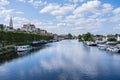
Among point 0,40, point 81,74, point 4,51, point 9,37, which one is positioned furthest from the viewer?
point 9,37

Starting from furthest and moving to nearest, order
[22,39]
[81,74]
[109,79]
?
[22,39]
[81,74]
[109,79]

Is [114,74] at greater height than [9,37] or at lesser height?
lesser

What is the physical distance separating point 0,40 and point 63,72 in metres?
41.7

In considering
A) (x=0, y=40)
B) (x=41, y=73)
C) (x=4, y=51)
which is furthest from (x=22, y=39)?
(x=41, y=73)

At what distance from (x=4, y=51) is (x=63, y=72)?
1004 inches

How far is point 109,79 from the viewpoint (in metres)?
23.8

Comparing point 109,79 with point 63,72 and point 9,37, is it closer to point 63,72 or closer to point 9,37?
point 63,72

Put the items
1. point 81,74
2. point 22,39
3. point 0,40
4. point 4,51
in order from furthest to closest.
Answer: point 22,39, point 0,40, point 4,51, point 81,74

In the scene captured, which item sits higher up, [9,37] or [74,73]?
[9,37]

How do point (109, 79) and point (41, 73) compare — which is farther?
point (41, 73)

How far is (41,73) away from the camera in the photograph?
26766mm

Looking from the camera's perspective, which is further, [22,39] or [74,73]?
[22,39]

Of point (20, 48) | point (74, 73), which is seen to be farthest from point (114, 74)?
point (20, 48)

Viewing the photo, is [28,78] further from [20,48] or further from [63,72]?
[20,48]
